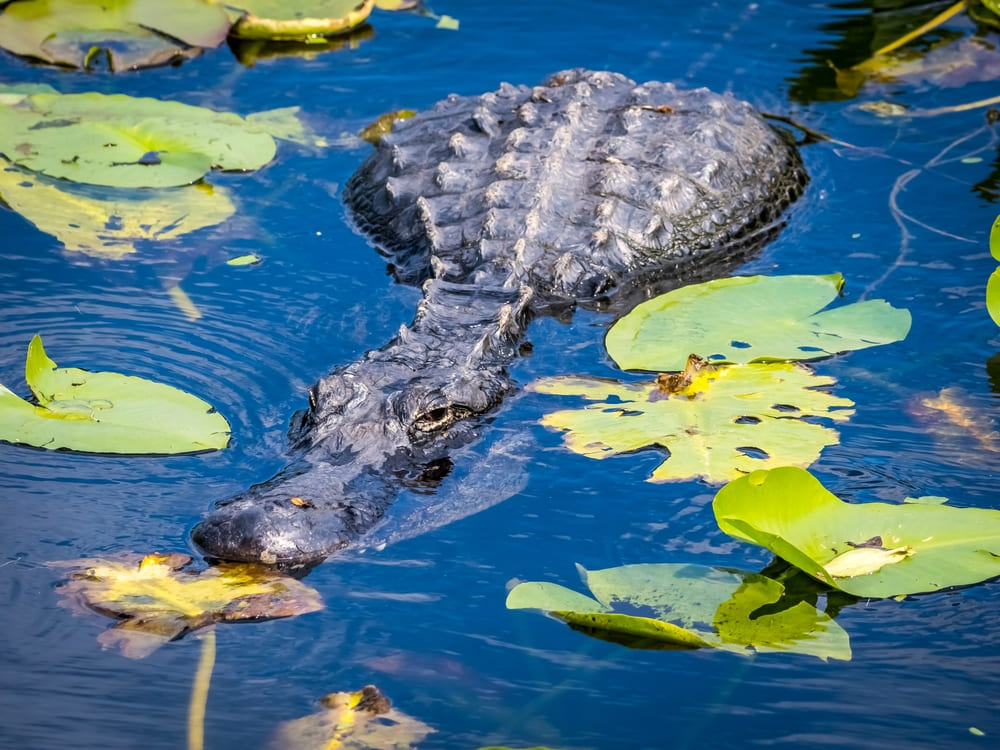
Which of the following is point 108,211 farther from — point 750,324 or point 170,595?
point 750,324

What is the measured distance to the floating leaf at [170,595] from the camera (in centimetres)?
279

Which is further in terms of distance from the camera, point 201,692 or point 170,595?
point 170,595

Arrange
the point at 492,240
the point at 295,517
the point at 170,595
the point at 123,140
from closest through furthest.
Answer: the point at 170,595 < the point at 295,517 < the point at 492,240 < the point at 123,140

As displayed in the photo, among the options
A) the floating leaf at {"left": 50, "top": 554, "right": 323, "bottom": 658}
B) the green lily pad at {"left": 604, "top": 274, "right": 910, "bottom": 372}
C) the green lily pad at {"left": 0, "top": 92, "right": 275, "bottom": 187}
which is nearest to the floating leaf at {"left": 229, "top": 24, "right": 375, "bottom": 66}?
the green lily pad at {"left": 0, "top": 92, "right": 275, "bottom": 187}

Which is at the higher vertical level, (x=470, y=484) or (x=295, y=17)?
(x=295, y=17)

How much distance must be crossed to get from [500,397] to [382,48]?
3877 millimetres

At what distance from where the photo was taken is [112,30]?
6730 millimetres

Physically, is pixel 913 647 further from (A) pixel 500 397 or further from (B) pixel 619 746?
(A) pixel 500 397

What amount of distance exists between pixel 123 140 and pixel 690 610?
13.0ft

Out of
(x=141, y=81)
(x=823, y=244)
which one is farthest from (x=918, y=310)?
(x=141, y=81)

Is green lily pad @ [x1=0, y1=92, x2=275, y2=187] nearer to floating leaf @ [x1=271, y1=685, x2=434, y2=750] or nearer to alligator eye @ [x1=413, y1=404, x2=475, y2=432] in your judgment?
alligator eye @ [x1=413, y1=404, x2=475, y2=432]

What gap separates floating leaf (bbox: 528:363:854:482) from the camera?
3.41 metres

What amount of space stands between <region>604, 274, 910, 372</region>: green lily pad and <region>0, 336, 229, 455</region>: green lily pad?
5.04 ft

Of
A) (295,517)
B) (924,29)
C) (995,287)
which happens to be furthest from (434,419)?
(924,29)
